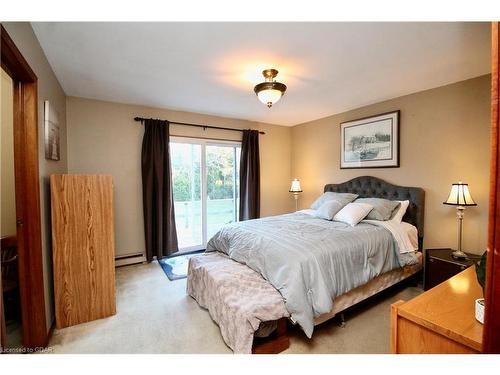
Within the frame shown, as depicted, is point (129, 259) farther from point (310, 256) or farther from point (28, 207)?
point (310, 256)

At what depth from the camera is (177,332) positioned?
196 centimetres

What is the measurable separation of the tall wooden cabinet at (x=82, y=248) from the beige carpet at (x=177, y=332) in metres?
0.16

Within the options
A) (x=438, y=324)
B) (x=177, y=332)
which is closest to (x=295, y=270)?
(x=438, y=324)

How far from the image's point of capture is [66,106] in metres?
3.06

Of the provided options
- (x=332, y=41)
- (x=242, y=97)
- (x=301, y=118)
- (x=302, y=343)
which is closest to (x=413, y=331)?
(x=302, y=343)

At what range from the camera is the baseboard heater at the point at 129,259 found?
3.41 meters

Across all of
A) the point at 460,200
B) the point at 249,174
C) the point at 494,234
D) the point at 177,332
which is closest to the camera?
the point at 494,234

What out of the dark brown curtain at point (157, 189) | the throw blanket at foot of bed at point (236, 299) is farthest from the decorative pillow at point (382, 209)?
the dark brown curtain at point (157, 189)

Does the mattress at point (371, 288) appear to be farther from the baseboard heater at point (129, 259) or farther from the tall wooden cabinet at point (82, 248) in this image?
the baseboard heater at point (129, 259)

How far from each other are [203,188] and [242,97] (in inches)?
67.3

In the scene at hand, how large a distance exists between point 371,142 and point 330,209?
1.27 metres

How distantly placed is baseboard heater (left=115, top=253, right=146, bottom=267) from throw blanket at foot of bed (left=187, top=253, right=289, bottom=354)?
156 centimetres

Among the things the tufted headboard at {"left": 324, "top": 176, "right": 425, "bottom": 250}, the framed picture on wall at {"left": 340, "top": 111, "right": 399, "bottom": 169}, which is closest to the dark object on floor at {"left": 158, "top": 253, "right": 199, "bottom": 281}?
the tufted headboard at {"left": 324, "top": 176, "right": 425, "bottom": 250}

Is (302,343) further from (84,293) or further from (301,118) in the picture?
(301,118)
